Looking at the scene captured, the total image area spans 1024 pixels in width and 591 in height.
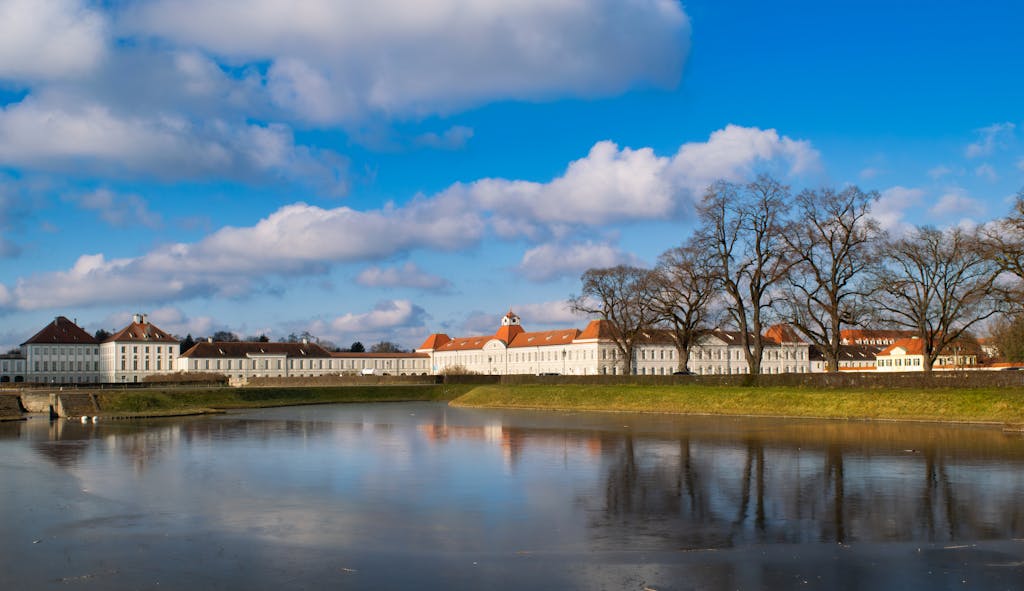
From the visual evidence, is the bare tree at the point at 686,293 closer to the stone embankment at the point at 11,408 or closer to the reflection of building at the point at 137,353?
the stone embankment at the point at 11,408

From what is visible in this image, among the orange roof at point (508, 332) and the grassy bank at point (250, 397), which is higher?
the orange roof at point (508, 332)

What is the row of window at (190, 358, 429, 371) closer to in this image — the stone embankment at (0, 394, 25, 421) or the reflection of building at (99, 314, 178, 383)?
the reflection of building at (99, 314, 178, 383)

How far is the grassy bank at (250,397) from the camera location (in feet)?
202

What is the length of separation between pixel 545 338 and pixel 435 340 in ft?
111

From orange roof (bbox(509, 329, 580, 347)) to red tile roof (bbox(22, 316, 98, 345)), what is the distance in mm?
66065

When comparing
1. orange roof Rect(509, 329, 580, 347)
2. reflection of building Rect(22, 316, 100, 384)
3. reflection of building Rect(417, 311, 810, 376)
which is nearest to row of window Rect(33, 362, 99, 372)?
reflection of building Rect(22, 316, 100, 384)

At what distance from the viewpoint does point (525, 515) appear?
17578mm

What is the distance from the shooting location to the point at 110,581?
12484mm

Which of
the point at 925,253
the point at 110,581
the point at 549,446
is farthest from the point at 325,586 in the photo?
the point at 925,253

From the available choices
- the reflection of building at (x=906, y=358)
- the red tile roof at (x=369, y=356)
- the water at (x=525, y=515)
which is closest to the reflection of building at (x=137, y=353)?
the red tile roof at (x=369, y=356)

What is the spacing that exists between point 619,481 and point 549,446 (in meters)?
10.6

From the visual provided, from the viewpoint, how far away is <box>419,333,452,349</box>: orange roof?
164 metres

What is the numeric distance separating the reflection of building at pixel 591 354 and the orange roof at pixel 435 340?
906 cm

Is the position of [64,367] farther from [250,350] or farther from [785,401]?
[785,401]
